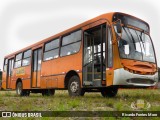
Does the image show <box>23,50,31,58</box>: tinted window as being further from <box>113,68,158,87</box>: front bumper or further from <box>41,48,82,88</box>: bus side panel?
<box>113,68,158,87</box>: front bumper

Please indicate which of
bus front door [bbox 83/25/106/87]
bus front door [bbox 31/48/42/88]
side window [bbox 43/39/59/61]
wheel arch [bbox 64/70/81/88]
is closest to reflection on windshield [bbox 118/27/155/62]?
bus front door [bbox 83/25/106/87]

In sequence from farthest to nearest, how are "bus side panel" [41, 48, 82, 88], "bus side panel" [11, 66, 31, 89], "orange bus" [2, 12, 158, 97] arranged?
"bus side panel" [11, 66, 31, 89] < "bus side panel" [41, 48, 82, 88] < "orange bus" [2, 12, 158, 97]

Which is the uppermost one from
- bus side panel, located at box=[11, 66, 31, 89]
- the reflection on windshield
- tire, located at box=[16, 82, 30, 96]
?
the reflection on windshield

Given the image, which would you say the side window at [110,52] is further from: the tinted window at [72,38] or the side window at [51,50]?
the side window at [51,50]

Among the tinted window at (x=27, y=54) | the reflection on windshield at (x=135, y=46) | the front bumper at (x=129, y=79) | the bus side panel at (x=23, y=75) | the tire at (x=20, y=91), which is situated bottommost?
the tire at (x=20, y=91)

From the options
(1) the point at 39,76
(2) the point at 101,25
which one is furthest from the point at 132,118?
(1) the point at 39,76

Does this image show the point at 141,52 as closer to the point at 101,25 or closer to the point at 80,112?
the point at 101,25

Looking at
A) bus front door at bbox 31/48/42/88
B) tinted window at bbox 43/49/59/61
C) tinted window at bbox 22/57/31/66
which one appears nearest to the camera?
tinted window at bbox 43/49/59/61

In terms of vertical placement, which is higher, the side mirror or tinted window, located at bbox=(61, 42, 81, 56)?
the side mirror

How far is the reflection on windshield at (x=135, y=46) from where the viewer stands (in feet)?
35.8

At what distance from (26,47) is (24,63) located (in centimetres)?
102

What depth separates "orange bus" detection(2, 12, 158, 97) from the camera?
10727 mm

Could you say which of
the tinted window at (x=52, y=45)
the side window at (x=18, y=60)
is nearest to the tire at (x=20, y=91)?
the side window at (x=18, y=60)

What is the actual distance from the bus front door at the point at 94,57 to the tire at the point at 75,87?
426 millimetres
